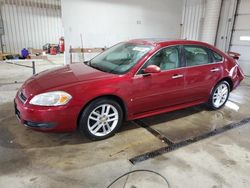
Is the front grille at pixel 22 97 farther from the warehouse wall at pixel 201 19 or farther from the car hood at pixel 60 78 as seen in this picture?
the warehouse wall at pixel 201 19

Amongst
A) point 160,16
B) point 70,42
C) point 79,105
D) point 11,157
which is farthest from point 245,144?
point 160,16

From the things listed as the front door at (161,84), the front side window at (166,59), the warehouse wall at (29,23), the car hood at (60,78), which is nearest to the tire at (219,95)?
the front door at (161,84)

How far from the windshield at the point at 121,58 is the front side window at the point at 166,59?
0.14 meters

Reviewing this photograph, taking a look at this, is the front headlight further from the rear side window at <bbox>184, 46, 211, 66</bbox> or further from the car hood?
the rear side window at <bbox>184, 46, 211, 66</bbox>

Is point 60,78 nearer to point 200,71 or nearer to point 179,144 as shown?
point 179,144

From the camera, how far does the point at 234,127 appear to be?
3121 mm

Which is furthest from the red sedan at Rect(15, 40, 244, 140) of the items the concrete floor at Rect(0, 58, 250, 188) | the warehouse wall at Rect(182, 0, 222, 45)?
the warehouse wall at Rect(182, 0, 222, 45)

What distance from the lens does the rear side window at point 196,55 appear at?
3117mm

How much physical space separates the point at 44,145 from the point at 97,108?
78 centimetres

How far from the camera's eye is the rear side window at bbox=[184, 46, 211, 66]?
3.12 meters

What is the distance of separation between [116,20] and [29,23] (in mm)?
6163

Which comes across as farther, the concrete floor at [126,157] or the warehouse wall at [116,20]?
the warehouse wall at [116,20]

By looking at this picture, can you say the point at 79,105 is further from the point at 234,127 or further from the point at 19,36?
the point at 19,36

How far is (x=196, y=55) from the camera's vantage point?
324cm
